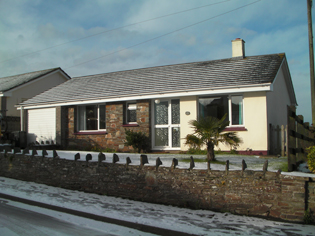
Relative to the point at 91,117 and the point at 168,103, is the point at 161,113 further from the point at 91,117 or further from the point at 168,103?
the point at 91,117

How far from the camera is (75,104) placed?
17047mm

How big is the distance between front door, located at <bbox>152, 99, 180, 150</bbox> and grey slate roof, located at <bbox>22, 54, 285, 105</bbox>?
2.68 ft

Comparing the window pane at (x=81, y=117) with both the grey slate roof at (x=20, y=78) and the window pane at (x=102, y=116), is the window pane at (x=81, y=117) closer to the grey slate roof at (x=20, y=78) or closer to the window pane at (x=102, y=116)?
the window pane at (x=102, y=116)

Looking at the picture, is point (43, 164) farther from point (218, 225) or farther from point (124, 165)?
point (218, 225)

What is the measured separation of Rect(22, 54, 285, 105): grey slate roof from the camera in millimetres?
13672

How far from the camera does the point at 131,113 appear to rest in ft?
51.9

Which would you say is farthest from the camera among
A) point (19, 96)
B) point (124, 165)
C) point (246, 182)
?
point (19, 96)

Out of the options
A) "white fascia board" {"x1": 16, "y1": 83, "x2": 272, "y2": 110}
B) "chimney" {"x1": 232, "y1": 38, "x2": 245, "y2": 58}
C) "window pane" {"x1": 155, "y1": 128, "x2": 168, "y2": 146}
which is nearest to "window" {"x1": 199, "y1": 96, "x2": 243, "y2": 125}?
"white fascia board" {"x1": 16, "y1": 83, "x2": 272, "y2": 110}

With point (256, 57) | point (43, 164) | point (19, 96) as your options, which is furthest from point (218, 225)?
point (19, 96)

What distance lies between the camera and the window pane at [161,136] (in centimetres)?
1475

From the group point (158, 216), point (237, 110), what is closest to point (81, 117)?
point (237, 110)

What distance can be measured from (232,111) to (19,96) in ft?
60.0

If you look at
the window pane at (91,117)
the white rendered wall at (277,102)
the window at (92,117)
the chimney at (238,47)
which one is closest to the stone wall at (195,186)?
the window at (92,117)

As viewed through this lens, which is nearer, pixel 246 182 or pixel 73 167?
pixel 246 182
